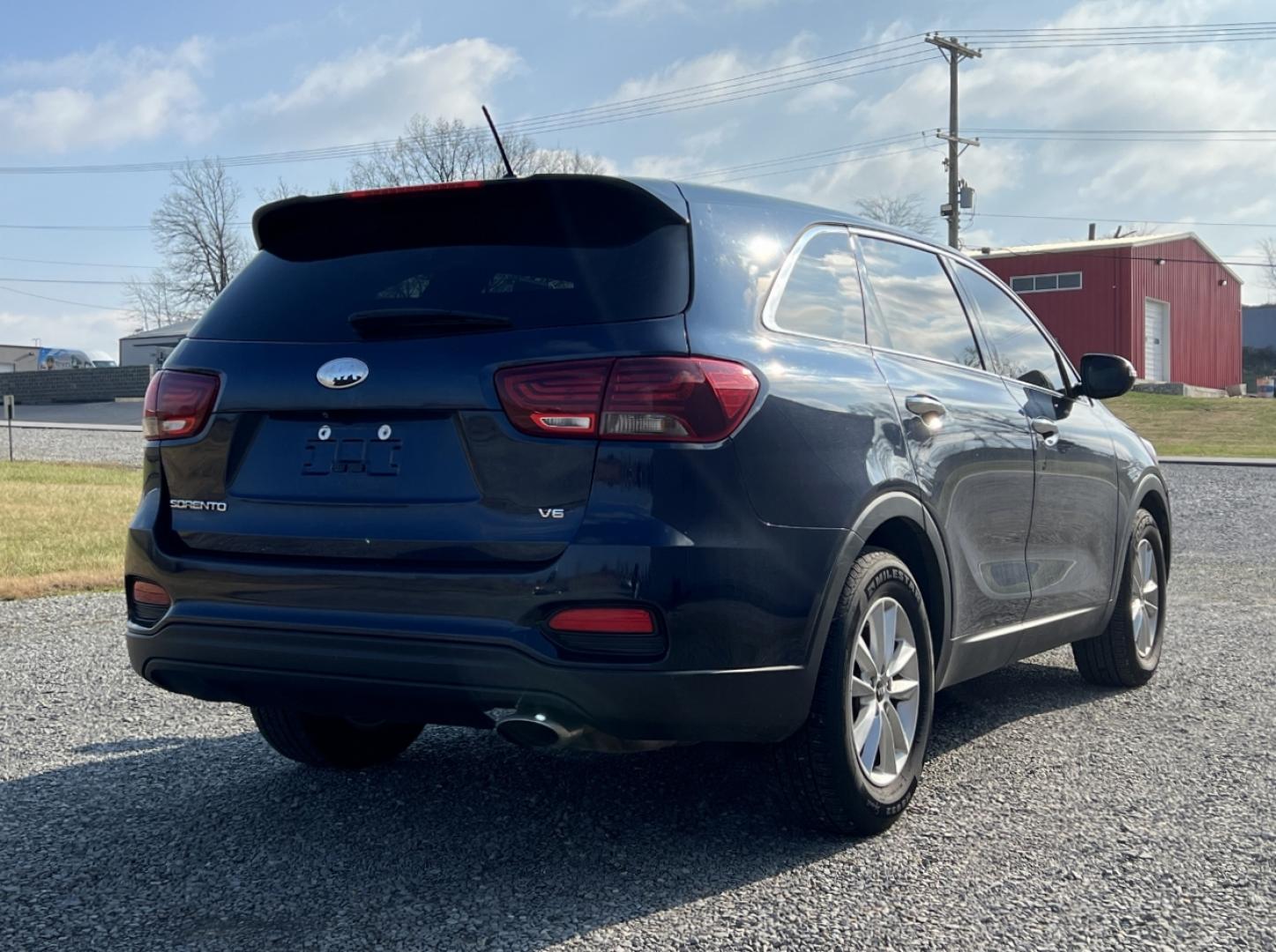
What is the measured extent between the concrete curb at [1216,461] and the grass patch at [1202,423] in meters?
2.63

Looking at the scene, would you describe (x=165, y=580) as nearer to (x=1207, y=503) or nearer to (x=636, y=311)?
(x=636, y=311)

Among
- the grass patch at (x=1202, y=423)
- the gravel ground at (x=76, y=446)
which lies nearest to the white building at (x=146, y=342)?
the gravel ground at (x=76, y=446)

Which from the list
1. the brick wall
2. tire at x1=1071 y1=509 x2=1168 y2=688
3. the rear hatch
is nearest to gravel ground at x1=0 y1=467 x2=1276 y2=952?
tire at x1=1071 y1=509 x2=1168 y2=688

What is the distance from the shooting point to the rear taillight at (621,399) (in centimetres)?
318

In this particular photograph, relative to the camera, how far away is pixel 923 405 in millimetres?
4137

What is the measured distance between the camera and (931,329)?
4602 mm

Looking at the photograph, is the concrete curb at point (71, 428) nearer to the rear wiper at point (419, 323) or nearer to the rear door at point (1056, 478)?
the rear door at point (1056, 478)

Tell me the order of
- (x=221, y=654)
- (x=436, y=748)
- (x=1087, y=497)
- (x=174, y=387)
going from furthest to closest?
(x=1087, y=497)
(x=436, y=748)
(x=174, y=387)
(x=221, y=654)

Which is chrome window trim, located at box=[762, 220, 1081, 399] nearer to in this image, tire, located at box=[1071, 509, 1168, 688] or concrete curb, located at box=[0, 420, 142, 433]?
tire, located at box=[1071, 509, 1168, 688]

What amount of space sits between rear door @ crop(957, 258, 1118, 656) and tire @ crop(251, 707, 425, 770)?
88.9 inches

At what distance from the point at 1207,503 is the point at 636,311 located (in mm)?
14807

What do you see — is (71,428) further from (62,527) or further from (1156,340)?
(1156,340)

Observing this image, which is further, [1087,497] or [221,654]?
[1087,497]

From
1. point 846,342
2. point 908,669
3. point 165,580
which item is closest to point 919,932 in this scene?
point 908,669
